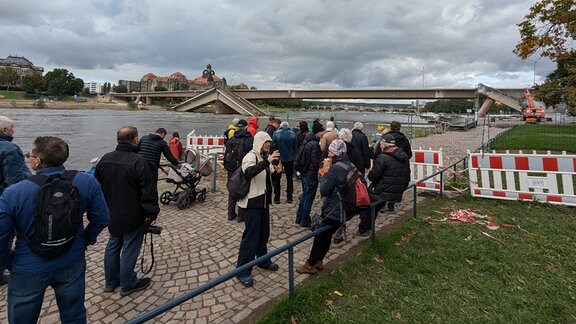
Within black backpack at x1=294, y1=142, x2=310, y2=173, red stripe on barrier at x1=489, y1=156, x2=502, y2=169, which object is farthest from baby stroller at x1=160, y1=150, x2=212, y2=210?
red stripe on barrier at x1=489, y1=156, x2=502, y2=169

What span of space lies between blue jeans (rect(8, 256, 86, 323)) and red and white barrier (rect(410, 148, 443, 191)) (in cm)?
720

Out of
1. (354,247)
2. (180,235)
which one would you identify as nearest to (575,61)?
(354,247)

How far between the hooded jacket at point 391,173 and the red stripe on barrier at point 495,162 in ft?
11.0

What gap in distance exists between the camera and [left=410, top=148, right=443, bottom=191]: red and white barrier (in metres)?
7.62

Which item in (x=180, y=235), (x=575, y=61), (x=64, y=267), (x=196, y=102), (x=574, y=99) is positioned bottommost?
(x=180, y=235)

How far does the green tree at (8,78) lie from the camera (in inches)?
→ 3551

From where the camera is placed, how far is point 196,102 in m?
75.6

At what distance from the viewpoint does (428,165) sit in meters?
7.98

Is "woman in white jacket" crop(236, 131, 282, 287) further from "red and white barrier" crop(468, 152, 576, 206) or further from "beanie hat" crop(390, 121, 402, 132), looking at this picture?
"red and white barrier" crop(468, 152, 576, 206)

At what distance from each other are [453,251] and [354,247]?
1.37m

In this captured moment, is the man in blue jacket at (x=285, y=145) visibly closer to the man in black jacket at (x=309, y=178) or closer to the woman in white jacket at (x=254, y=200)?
the man in black jacket at (x=309, y=178)

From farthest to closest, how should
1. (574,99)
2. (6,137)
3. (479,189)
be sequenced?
(574,99) < (479,189) < (6,137)

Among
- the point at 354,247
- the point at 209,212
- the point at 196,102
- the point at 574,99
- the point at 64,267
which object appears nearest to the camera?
the point at 64,267

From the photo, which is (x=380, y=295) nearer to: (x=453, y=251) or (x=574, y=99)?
(x=453, y=251)
